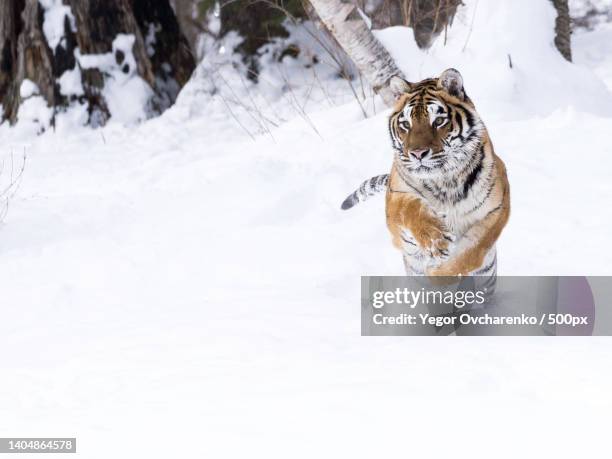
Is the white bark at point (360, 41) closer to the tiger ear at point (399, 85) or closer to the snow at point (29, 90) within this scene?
the tiger ear at point (399, 85)

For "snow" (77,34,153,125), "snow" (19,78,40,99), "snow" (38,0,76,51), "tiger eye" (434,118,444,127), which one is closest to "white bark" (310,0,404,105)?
"tiger eye" (434,118,444,127)

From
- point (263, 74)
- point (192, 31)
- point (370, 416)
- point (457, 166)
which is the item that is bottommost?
point (370, 416)

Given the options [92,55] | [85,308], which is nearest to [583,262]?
[85,308]

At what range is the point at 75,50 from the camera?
9.13 metres

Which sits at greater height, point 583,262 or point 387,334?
point 583,262

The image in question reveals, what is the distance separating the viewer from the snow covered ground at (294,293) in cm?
214

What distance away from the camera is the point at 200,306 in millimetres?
3436

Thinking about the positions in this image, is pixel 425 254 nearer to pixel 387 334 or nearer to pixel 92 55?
pixel 387 334

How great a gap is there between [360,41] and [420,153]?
3.72 metres

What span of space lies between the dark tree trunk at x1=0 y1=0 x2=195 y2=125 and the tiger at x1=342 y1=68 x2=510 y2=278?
713cm

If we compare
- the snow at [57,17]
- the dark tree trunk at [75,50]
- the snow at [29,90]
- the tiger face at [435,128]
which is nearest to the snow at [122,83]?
the dark tree trunk at [75,50]

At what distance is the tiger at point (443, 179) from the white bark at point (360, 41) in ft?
11.1

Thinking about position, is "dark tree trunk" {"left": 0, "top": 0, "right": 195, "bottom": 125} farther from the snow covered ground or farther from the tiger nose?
the tiger nose

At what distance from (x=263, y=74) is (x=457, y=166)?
720cm
